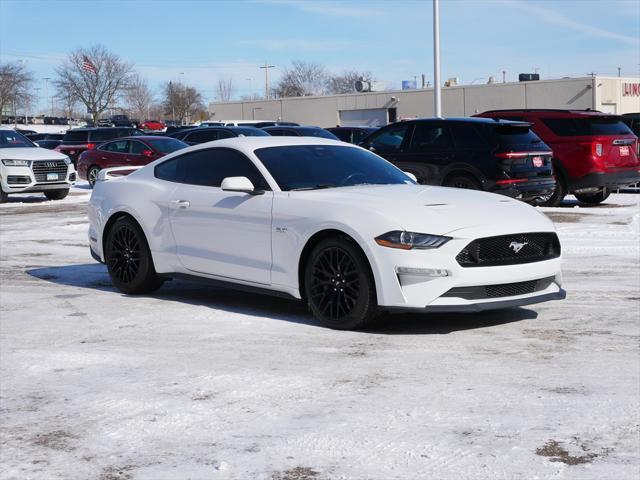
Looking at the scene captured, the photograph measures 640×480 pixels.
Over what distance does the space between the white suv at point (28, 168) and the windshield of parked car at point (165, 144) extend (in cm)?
271

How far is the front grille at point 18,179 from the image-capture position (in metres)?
21.9

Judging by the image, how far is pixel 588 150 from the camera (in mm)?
17422

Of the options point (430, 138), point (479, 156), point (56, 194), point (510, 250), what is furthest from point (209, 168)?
point (56, 194)

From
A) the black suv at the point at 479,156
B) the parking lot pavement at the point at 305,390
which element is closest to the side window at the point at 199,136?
the black suv at the point at 479,156

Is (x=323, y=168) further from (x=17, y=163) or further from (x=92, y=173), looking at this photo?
(x=92, y=173)

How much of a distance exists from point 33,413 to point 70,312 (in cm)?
311

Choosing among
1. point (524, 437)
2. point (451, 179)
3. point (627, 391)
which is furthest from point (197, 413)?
point (451, 179)

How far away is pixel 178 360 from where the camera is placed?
257 inches

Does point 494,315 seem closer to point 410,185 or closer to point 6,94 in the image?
point 410,185

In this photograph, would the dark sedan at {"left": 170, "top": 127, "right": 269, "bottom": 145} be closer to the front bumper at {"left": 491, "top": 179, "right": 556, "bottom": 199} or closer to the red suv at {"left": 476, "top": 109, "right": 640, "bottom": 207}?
the red suv at {"left": 476, "top": 109, "right": 640, "bottom": 207}

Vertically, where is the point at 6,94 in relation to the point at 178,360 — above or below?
above

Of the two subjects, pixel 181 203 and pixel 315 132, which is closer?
pixel 181 203

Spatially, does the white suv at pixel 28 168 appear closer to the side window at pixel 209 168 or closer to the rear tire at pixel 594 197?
the rear tire at pixel 594 197

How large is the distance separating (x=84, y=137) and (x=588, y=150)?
70.5 ft
